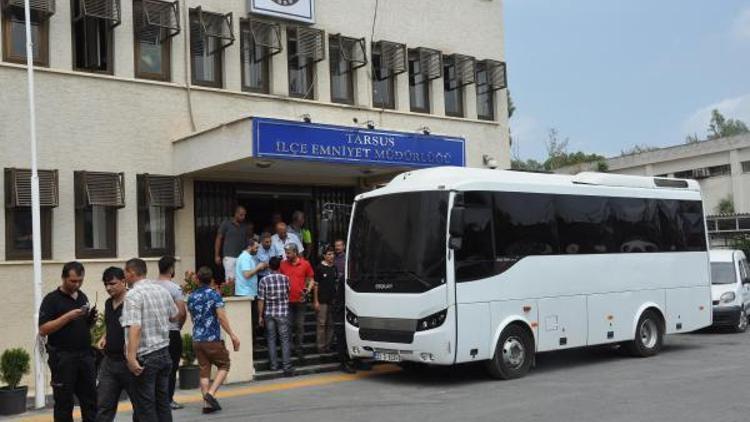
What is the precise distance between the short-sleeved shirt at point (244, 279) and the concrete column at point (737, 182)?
34159 mm

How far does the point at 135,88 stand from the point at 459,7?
8841 millimetres

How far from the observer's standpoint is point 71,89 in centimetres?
1389

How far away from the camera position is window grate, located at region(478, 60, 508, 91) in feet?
67.2

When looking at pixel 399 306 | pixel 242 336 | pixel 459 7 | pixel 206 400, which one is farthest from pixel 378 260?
pixel 459 7

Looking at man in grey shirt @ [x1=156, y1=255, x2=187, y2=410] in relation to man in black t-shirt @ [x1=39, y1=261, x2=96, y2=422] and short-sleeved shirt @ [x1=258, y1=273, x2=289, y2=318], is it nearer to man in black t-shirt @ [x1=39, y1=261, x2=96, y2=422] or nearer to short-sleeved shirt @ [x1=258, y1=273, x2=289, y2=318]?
man in black t-shirt @ [x1=39, y1=261, x2=96, y2=422]

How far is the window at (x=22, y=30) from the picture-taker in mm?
13281

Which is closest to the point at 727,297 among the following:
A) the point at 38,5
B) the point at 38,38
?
the point at 38,38

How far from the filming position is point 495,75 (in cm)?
2056

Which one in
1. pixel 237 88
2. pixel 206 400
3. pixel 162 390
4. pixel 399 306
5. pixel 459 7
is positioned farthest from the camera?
pixel 459 7

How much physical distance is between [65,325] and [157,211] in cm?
693

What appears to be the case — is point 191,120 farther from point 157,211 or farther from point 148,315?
point 148,315

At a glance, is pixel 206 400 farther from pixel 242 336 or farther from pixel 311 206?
pixel 311 206

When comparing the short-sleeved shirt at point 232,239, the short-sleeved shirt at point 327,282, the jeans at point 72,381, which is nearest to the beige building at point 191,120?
the short-sleeved shirt at point 232,239

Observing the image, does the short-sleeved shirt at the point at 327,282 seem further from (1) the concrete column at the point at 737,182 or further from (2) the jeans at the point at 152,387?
(1) the concrete column at the point at 737,182
